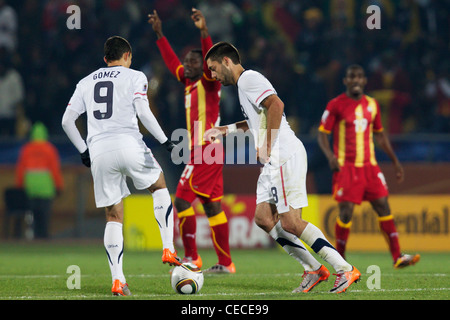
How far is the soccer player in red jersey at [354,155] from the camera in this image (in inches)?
386

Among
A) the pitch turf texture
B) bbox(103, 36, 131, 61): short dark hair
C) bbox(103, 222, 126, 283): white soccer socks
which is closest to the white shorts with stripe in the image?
the pitch turf texture

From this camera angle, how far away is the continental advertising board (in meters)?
12.9

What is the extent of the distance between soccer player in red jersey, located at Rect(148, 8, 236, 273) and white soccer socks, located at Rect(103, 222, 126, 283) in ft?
7.22

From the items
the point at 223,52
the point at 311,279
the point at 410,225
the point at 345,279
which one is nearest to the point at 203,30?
the point at 223,52

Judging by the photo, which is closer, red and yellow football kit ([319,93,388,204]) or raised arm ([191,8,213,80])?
raised arm ([191,8,213,80])

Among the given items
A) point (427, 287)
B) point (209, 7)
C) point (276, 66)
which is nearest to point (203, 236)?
point (276, 66)

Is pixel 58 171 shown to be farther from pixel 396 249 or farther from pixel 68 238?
pixel 396 249

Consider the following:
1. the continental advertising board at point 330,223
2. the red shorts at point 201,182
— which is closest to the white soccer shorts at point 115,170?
the red shorts at point 201,182

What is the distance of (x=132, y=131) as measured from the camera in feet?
22.9

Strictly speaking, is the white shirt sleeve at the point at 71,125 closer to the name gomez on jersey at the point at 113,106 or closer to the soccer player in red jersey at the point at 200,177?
the name gomez on jersey at the point at 113,106

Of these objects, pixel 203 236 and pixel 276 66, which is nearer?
pixel 203 236

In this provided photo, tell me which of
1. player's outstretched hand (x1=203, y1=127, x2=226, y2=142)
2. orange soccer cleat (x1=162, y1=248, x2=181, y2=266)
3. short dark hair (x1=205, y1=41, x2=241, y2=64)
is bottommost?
orange soccer cleat (x1=162, y1=248, x2=181, y2=266)

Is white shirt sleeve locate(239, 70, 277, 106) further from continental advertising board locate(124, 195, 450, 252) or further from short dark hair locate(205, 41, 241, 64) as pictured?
continental advertising board locate(124, 195, 450, 252)

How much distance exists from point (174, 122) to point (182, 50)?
1955 millimetres
